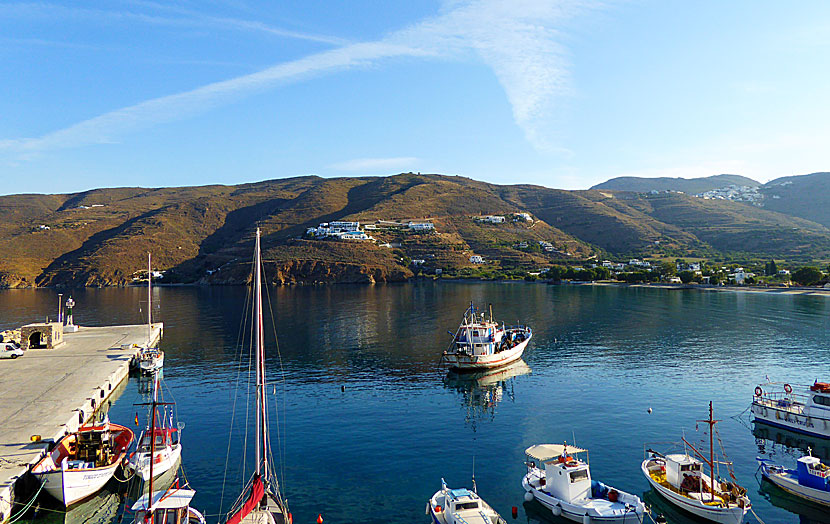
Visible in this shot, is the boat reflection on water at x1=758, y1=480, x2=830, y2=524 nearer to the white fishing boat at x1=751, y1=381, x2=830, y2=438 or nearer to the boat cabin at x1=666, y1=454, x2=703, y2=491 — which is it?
the boat cabin at x1=666, y1=454, x2=703, y2=491

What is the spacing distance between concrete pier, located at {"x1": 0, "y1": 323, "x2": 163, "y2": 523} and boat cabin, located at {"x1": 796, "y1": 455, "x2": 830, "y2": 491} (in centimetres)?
3584

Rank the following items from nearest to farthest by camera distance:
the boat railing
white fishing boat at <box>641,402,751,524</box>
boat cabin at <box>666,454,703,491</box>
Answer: white fishing boat at <box>641,402,751,524</box> → boat cabin at <box>666,454,703,491</box> → the boat railing

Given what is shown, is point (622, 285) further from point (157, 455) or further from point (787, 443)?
point (157, 455)

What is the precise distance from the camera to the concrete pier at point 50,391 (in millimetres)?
25850

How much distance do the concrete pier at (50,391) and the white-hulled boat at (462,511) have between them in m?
17.8

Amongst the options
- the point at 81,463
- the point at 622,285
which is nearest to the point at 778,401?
the point at 81,463

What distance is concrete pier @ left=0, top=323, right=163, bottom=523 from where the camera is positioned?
2585 centimetres

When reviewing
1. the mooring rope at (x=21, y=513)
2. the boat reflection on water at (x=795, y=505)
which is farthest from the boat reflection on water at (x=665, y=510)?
the mooring rope at (x=21, y=513)

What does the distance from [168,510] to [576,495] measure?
1698 centimetres

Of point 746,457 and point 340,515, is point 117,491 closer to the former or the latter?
point 340,515

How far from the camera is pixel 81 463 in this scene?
25906 millimetres

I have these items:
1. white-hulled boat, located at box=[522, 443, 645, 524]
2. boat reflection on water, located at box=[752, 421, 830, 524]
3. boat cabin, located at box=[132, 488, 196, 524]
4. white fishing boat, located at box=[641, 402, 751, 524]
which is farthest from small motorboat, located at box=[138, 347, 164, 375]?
boat reflection on water, located at box=[752, 421, 830, 524]

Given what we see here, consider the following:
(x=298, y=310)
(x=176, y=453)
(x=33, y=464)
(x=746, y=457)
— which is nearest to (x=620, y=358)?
(x=746, y=457)

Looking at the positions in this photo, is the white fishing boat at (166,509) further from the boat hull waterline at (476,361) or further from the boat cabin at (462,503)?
the boat hull waterline at (476,361)
